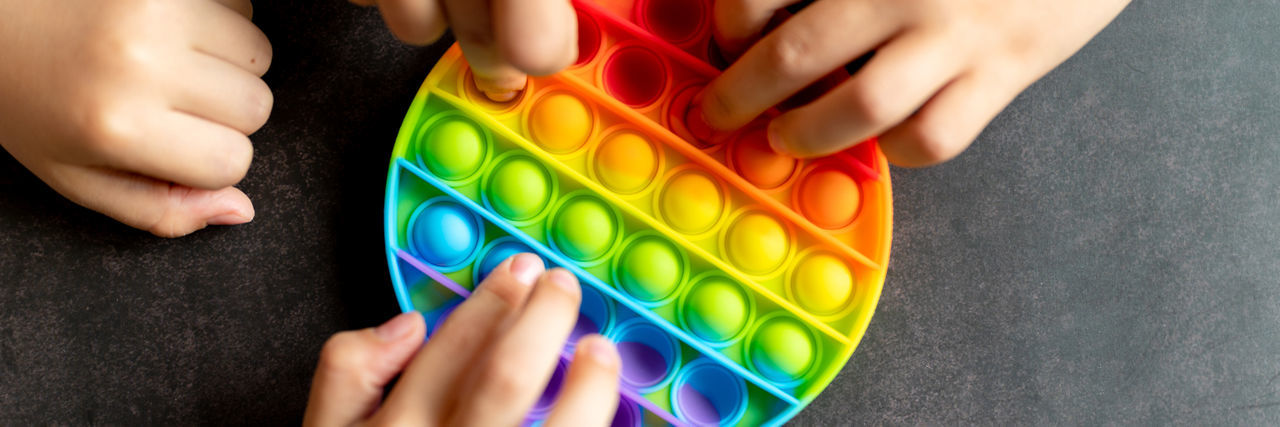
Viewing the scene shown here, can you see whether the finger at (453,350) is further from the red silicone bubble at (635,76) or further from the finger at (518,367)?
the red silicone bubble at (635,76)

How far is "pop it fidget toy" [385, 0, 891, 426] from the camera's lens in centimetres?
54

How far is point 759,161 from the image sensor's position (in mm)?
543

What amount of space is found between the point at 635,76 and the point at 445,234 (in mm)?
181

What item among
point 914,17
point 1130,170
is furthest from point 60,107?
point 1130,170

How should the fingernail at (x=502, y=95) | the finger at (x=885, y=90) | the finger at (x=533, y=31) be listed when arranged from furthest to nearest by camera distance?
the fingernail at (x=502, y=95), the finger at (x=885, y=90), the finger at (x=533, y=31)

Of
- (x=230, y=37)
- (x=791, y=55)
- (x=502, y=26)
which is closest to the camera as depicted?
(x=502, y=26)

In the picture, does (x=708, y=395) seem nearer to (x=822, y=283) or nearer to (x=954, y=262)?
(x=822, y=283)

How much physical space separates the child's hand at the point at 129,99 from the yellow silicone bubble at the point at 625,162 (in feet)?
0.83

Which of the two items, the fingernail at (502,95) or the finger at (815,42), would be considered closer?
the finger at (815,42)

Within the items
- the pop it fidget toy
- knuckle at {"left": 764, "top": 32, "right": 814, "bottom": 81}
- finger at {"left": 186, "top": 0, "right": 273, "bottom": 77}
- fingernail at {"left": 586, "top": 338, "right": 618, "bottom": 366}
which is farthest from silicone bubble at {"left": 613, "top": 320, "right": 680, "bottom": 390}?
finger at {"left": 186, "top": 0, "right": 273, "bottom": 77}

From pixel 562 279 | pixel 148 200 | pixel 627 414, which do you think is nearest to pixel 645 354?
pixel 627 414

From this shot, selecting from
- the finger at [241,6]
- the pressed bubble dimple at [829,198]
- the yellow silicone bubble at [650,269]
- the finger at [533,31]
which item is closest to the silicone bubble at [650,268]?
the yellow silicone bubble at [650,269]

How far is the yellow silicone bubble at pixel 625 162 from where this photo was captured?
0.54 metres

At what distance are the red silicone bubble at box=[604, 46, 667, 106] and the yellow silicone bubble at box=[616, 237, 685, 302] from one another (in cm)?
11
